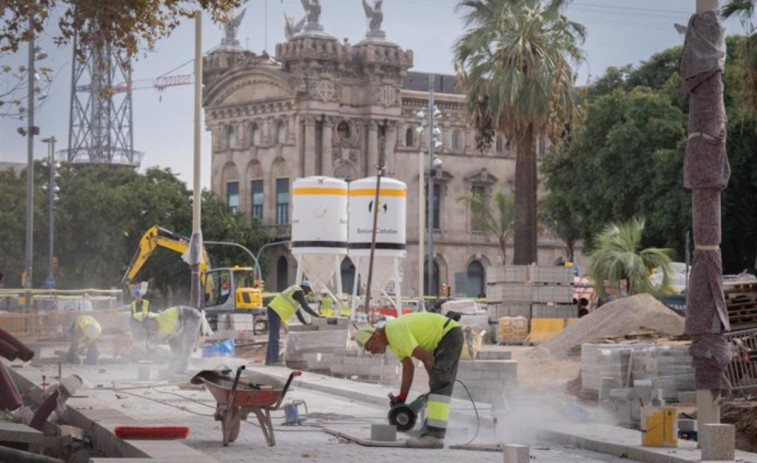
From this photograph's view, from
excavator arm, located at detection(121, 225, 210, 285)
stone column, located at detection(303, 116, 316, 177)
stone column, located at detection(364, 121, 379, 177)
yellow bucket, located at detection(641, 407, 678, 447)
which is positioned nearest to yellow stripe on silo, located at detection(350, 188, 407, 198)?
excavator arm, located at detection(121, 225, 210, 285)

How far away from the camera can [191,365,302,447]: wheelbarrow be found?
15.2 m

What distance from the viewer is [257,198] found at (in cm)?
10169

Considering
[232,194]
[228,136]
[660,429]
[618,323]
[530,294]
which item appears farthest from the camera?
[232,194]

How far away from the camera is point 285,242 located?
9444 centimetres

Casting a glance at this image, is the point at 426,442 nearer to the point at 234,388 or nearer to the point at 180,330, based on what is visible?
the point at 234,388

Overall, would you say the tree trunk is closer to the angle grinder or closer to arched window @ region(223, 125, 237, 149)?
the angle grinder

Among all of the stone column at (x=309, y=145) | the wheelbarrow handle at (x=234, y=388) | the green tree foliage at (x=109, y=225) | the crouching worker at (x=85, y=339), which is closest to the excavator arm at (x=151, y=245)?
the green tree foliage at (x=109, y=225)

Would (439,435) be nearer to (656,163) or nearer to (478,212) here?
(656,163)

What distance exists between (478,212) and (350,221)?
44083 millimetres

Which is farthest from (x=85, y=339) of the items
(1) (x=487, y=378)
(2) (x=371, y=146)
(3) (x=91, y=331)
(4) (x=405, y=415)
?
(2) (x=371, y=146)

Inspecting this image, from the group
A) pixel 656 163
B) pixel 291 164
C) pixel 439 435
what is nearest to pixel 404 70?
pixel 291 164

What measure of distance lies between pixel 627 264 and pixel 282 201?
55.4 metres

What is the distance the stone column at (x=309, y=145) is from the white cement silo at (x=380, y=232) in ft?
160

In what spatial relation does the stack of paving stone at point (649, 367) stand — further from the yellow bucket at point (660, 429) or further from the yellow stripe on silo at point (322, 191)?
the yellow stripe on silo at point (322, 191)
